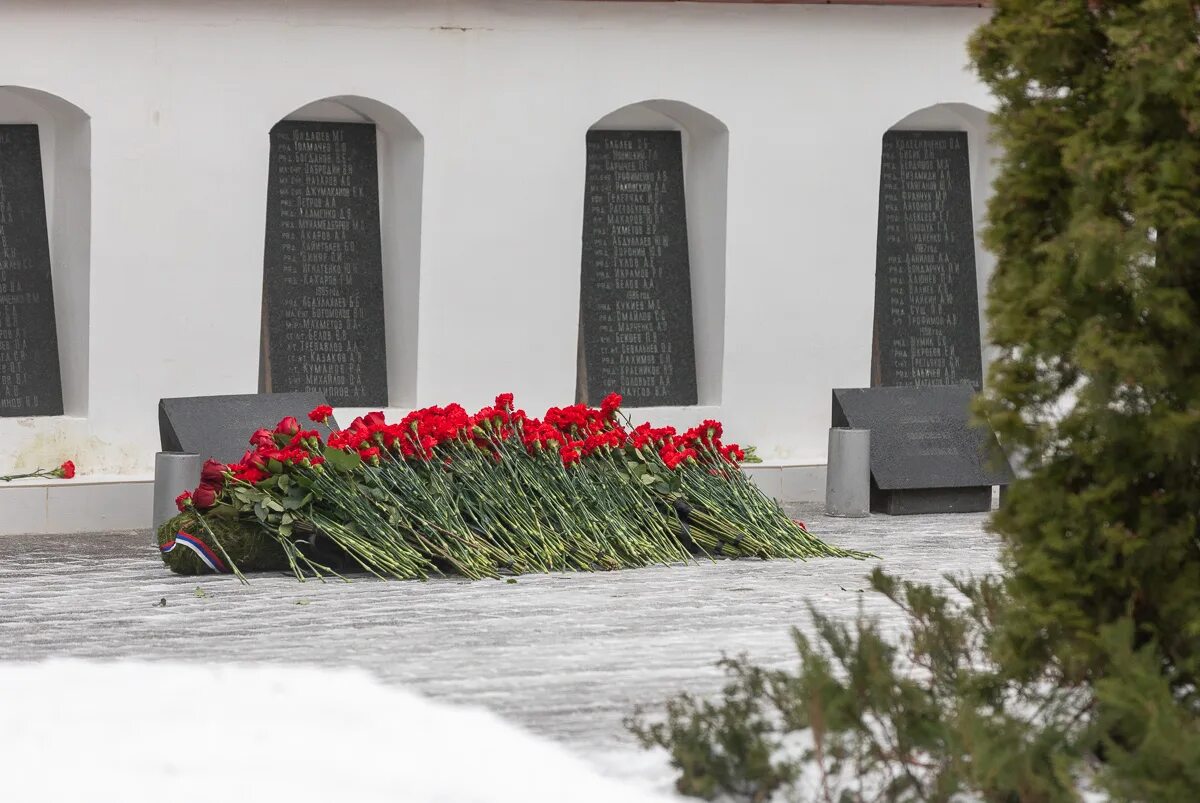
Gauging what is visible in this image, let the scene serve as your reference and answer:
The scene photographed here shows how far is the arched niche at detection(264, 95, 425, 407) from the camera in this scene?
13.3m

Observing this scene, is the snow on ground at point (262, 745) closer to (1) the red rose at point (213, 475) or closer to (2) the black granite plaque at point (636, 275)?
(1) the red rose at point (213, 475)

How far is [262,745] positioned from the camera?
581 centimetres

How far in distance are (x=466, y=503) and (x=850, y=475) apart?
159 inches

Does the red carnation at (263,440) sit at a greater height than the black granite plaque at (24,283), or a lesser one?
lesser

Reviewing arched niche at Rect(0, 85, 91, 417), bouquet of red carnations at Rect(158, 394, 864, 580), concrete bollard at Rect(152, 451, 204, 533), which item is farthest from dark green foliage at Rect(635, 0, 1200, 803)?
arched niche at Rect(0, 85, 91, 417)

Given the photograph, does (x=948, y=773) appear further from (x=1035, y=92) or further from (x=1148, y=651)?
(x=1035, y=92)

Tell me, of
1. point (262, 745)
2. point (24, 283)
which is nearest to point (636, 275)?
point (24, 283)

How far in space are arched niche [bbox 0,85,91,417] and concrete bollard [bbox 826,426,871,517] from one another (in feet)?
16.6

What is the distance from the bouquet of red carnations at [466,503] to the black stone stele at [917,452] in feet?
9.32

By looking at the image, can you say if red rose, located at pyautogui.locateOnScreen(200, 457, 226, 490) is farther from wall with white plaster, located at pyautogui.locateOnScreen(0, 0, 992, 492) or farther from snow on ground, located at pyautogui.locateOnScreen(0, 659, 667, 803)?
snow on ground, located at pyautogui.locateOnScreen(0, 659, 667, 803)

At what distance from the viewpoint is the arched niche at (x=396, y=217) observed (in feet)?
43.7

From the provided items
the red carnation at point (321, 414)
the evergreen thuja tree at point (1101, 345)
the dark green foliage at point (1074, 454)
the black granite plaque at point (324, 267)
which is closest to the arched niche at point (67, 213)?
the black granite plaque at point (324, 267)

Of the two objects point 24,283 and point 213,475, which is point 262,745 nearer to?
point 213,475

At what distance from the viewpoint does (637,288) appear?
14469 mm
